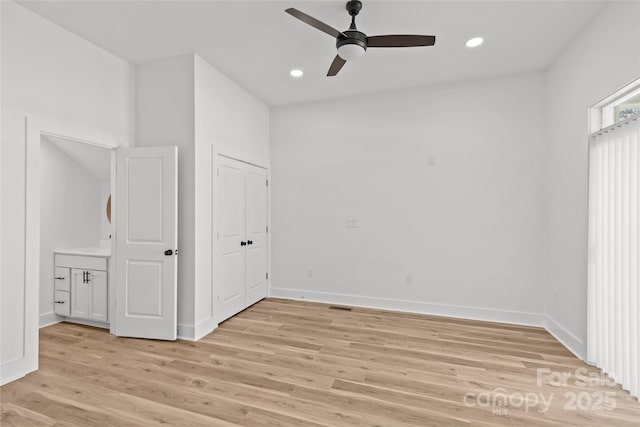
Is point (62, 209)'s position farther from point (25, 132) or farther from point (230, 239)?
point (230, 239)

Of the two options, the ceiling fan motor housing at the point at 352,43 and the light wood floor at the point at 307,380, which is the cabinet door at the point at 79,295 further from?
the ceiling fan motor housing at the point at 352,43

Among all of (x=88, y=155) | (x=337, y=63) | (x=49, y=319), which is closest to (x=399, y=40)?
(x=337, y=63)

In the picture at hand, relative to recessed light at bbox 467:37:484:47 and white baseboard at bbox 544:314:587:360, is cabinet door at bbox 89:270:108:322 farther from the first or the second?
white baseboard at bbox 544:314:587:360

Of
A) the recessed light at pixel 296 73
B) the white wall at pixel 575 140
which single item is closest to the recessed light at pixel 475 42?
the white wall at pixel 575 140

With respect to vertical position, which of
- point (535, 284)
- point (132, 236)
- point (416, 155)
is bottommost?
point (535, 284)

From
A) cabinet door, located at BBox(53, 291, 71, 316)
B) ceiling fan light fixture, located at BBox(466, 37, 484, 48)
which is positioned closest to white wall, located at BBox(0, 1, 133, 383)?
cabinet door, located at BBox(53, 291, 71, 316)

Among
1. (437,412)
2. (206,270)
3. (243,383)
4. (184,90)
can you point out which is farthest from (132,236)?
(437,412)

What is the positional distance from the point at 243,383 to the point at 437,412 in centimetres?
145

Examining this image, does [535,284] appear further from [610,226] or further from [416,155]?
[416,155]

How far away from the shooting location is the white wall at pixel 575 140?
2314 millimetres

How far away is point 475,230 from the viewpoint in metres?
3.90

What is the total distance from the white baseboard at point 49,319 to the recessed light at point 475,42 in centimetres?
569

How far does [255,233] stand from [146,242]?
5.09 ft

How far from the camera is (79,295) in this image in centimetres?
362
